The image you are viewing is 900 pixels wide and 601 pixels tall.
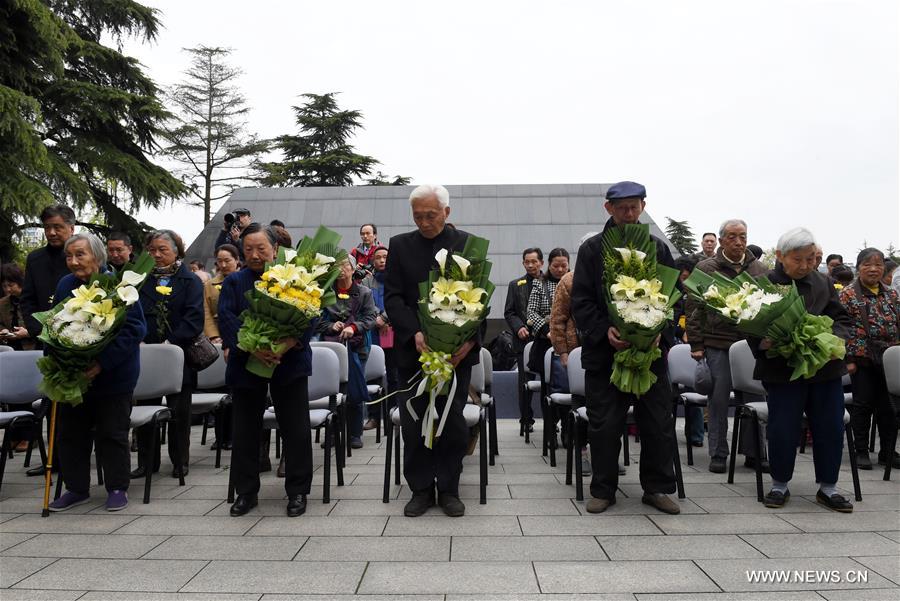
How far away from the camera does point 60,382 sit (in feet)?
13.7

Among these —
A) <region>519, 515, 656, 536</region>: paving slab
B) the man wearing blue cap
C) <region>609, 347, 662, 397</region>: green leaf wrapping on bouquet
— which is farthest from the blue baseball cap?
<region>519, 515, 656, 536</region>: paving slab

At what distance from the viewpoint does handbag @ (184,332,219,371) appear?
18.1 ft

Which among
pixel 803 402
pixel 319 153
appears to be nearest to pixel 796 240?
pixel 803 402

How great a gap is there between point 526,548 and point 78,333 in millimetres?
2981

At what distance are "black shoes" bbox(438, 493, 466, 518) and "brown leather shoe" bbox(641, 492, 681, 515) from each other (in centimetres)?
121

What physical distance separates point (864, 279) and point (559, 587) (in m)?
4.52

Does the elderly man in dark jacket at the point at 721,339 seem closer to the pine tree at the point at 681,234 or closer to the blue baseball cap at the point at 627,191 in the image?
the blue baseball cap at the point at 627,191

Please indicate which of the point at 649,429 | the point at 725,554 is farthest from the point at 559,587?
the point at 649,429

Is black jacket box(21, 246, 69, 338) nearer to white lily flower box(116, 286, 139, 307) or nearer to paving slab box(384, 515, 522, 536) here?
white lily flower box(116, 286, 139, 307)

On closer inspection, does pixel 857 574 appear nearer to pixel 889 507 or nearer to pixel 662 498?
pixel 662 498

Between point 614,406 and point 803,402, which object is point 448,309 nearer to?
point 614,406

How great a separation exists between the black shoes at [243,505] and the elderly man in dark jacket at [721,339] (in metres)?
3.47

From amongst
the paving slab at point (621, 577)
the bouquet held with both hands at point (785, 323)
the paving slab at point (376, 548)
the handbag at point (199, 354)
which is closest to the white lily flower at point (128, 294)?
the handbag at point (199, 354)

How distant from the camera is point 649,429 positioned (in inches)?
168
